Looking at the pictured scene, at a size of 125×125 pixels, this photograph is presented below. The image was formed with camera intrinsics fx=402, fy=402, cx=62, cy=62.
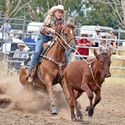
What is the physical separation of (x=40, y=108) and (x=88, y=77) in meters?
1.68

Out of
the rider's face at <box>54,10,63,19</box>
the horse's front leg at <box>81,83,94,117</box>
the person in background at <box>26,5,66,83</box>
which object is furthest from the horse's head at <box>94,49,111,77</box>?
the rider's face at <box>54,10,63,19</box>

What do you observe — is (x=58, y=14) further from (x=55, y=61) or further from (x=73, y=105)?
(x=73, y=105)

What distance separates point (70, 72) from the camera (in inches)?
302

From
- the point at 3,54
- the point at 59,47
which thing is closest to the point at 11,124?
the point at 59,47

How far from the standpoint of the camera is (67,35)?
25.5ft

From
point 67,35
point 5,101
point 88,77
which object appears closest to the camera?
point 88,77

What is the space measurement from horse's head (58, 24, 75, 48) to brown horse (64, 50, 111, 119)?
43 cm

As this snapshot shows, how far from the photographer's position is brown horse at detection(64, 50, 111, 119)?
22.9 ft

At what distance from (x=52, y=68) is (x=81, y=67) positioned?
0.79 metres

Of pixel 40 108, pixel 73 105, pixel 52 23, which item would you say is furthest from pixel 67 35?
pixel 40 108

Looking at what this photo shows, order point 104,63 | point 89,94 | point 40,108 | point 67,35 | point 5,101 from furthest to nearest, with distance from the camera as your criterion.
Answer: point 5,101 → point 40,108 → point 67,35 → point 104,63 → point 89,94

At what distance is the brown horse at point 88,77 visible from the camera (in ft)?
22.9

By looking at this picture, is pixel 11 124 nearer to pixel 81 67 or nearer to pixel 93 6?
pixel 81 67

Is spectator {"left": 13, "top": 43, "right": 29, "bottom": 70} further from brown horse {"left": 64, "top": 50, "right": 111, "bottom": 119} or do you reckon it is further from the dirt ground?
brown horse {"left": 64, "top": 50, "right": 111, "bottom": 119}
